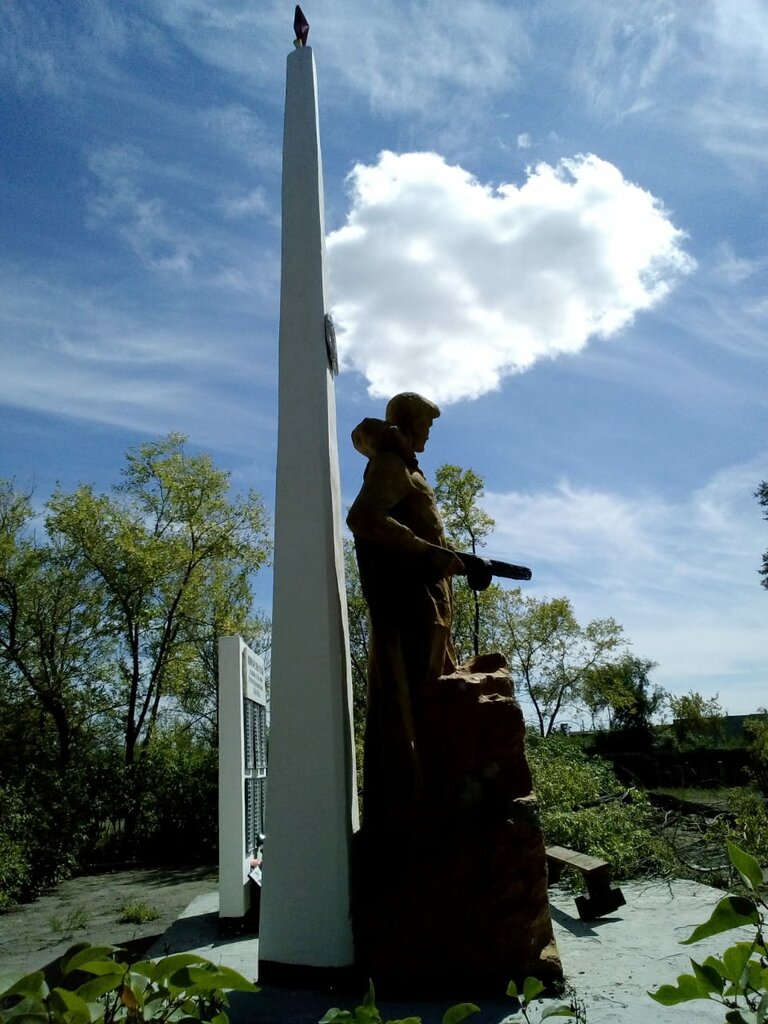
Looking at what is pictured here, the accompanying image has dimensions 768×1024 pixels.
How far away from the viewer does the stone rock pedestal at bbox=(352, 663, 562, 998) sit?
3830 mm

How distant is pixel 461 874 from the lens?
12.9ft

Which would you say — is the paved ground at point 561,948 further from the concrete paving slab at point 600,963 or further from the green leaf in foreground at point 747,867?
the green leaf in foreground at point 747,867

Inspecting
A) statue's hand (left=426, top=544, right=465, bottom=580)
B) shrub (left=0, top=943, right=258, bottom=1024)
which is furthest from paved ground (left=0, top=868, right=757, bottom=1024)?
shrub (left=0, top=943, right=258, bottom=1024)

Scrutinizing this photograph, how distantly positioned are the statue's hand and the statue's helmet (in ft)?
3.09

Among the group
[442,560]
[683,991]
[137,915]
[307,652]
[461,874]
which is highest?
[442,560]

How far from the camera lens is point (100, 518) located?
16.1 m

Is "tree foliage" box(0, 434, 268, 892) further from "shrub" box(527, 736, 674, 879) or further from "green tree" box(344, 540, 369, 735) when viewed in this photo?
"shrub" box(527, 736, 674, 879)

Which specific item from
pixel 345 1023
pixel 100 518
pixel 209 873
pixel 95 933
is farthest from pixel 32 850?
pixel 345 1023

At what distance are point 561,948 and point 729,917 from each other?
173 inches

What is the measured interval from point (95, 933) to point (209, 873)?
4687mm

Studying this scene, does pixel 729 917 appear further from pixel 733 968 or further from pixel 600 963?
pixel 600 963

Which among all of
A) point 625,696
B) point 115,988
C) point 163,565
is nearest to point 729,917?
point 115,988

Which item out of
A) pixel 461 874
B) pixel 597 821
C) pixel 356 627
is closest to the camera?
pixel 461 874

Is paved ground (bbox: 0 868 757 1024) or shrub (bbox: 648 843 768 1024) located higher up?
shrub (bbox: 648 843 768 1024)
